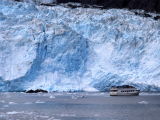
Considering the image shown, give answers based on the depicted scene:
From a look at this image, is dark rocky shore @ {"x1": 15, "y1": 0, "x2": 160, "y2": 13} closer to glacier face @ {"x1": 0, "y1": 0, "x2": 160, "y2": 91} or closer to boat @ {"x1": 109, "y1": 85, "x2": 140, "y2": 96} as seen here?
glacier face @ {"x1": 0, "y1": 0, "x2": 160, "y2": 91}

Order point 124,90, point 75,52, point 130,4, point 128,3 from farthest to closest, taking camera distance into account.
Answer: point 128,3
point 130,4
point 124,90
point 75,52

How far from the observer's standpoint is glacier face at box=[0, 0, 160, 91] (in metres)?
39.4

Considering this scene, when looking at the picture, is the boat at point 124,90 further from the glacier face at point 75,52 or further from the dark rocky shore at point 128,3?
the dark rocky shore at point 128,3

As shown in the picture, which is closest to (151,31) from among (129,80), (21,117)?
(129,80)

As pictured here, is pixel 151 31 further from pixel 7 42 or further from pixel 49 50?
pixel 7 42

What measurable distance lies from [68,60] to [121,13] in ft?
27.2

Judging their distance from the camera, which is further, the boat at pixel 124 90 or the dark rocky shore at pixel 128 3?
the dark rocky shore at pixel 128 3

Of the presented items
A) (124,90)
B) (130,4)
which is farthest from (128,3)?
(124,90)

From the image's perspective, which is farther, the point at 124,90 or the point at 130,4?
the point at 130,4

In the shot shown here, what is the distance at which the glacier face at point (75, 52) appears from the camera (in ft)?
129

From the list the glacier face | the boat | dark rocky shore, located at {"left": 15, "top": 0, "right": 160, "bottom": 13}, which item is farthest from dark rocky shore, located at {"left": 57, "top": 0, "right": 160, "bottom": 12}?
the boat

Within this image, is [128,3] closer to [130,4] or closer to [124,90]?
[130,4]

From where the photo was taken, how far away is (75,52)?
40.6 m

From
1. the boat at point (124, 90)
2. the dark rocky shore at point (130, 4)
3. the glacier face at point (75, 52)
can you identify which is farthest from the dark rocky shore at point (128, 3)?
the boat at point (124, 90)
